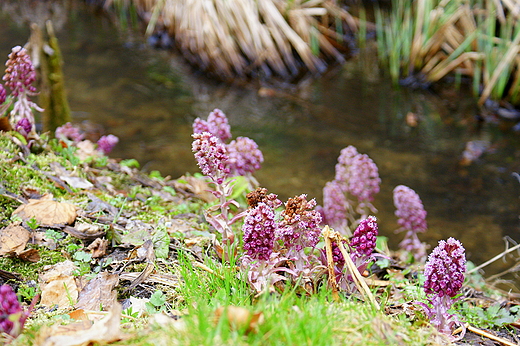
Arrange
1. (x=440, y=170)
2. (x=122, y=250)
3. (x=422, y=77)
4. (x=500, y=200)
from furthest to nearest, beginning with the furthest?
(x=422, y=77) < (x=440, y=170) < (x=500, y=200) < (x=122, y=250)

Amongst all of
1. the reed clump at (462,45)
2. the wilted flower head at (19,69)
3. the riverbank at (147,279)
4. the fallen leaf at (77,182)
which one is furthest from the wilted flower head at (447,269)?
the reed clump at (462,45)

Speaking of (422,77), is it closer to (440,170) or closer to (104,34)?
(440,170)

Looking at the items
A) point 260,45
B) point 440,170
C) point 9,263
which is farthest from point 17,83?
point 260,45

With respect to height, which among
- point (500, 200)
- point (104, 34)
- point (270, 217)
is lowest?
point (500, 200)

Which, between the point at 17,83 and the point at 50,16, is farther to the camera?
the point at 50,16

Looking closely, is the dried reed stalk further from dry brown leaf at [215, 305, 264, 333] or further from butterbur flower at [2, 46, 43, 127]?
dry brown leaf at [215, 305, 264, 333]

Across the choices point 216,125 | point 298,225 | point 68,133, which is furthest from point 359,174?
point 68,133

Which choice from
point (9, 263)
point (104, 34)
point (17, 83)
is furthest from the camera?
point (104, 34)

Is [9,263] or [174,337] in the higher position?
[174,337]
